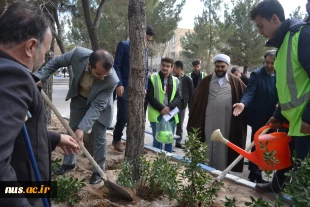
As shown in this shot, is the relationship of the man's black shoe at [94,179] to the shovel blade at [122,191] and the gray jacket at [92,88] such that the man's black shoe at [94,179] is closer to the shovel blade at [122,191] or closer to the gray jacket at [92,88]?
the shovel blade at [122,191]

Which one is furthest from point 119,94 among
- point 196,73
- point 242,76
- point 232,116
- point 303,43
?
point 242,76

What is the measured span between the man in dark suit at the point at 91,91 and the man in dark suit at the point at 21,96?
1598 mm

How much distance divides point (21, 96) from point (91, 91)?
2.12 m

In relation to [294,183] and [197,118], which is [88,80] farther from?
[294,183]

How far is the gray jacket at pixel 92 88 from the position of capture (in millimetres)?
2923

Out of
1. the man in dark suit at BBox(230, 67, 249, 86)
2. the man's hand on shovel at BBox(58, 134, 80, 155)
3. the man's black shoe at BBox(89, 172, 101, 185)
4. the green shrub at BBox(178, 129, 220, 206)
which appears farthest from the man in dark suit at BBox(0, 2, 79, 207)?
the man in dark suit at BBox(230, 67, 249, 86)

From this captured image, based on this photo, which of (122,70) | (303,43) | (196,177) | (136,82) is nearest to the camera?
(303,43)

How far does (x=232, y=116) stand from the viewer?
163 inches

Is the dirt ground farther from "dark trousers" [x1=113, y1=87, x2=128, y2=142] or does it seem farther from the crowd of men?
"dark trousers" [x1=113, y1=87, x2=128, y2=142]

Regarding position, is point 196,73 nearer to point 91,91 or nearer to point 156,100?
point 156,100

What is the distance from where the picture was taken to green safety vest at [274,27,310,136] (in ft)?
7.35

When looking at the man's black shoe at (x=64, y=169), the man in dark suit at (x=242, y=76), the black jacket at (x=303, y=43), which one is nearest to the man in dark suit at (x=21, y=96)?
the black jacket at (x=303, y=43)

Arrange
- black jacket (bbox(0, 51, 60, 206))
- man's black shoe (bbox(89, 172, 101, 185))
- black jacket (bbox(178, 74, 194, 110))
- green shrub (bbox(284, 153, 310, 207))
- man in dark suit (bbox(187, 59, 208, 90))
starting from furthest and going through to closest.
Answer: man in dark suit (bbox(187, 59, 208, 90)), black jacket (bbox(178, 74, 194, 110)), man's black shoe (bbox(89, 172, 101, 185)), green shrub (bbox(284, 153, 310, 207)), black jacket (bbox(0, 51, 60, 206))

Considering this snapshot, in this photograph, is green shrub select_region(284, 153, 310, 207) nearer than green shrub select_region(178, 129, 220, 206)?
Yes
